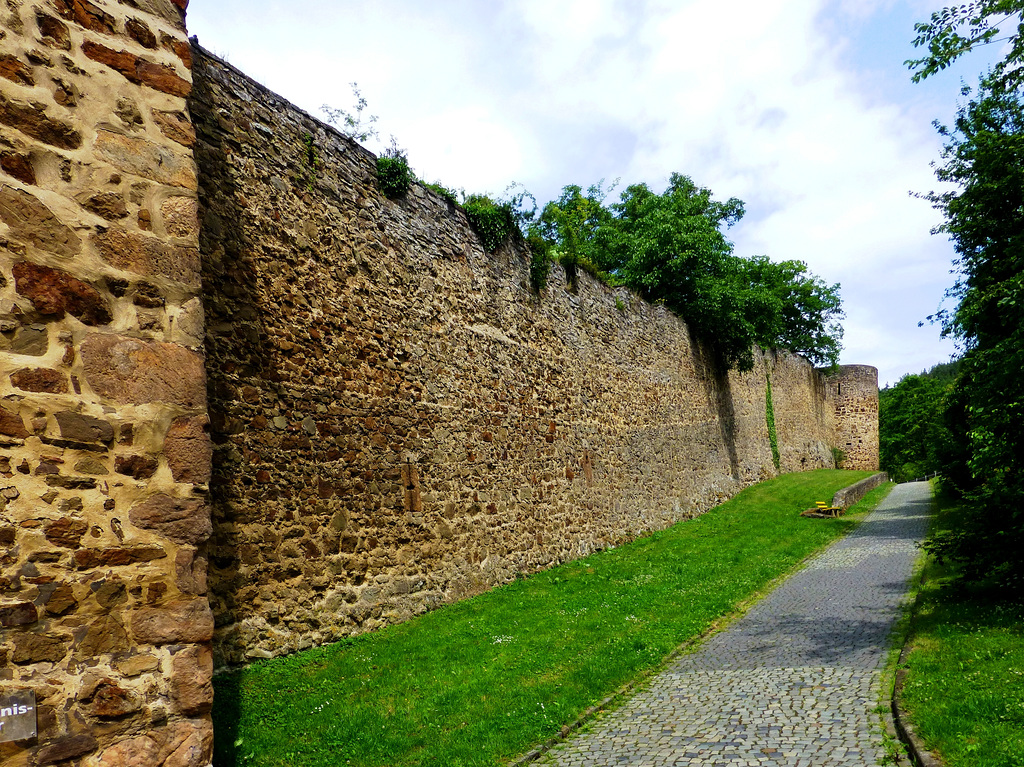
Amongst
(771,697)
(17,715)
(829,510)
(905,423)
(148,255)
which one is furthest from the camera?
(905,423)

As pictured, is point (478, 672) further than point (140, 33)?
Yes

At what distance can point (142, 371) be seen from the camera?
3.28 metres

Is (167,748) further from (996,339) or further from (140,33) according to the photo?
(996,339)

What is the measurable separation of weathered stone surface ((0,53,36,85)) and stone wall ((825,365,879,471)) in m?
39.9

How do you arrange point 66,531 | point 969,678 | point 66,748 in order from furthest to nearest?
point 969,678
point 66,531
point 66,748

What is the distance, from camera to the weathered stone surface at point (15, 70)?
306cm

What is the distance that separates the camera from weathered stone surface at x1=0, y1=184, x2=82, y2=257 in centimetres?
299

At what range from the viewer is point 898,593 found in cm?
908

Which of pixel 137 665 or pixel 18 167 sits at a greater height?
pixel 18 167

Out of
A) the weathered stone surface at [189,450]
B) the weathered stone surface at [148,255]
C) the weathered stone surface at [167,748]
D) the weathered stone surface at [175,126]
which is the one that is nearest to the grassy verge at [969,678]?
the weathered stone surface at [167,748]

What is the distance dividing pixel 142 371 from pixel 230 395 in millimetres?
3212

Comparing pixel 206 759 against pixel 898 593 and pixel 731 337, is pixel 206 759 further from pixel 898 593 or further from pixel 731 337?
pixel 731 337

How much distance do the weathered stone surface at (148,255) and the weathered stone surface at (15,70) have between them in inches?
27.6

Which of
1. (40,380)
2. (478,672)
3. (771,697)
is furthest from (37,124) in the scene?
(771,697)
